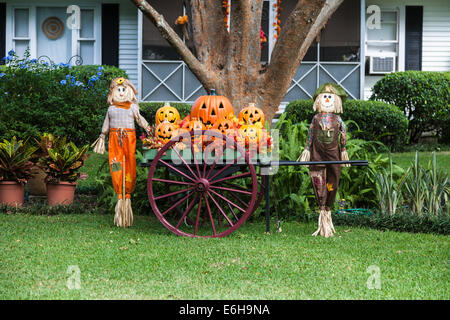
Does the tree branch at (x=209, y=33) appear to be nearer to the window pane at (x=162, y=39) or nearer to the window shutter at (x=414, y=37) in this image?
the window pane at (x=162, y=39)

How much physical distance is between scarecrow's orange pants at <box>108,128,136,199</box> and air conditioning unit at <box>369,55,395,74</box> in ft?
34.7

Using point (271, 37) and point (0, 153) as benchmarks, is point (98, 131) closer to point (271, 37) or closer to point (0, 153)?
point (0, 153)

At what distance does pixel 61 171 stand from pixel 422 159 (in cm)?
683

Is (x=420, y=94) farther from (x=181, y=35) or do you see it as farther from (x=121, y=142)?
(x=121, y=142)

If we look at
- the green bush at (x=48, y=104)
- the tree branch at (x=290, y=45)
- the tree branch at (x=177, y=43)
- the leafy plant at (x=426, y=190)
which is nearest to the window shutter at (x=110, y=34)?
the green bush at (x=48, y=104)

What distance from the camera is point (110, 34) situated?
14297mm

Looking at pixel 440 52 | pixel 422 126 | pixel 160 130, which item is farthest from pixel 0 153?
pixel 440 52

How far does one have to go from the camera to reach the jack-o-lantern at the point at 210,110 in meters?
5.38

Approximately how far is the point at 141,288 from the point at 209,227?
2.28 m

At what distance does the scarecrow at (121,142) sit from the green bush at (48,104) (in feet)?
12.1

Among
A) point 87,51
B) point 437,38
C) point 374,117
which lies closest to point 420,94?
point 374,117

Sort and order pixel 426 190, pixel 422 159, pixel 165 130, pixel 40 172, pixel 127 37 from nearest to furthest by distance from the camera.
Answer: pixel 165 130 < pixel 426 190 < pixel 40 172 < pixel 422 159 < pixel 127 37

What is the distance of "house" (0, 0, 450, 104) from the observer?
13.7 metres

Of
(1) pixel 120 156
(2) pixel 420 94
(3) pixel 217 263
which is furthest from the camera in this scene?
(2) pixel 420 94
